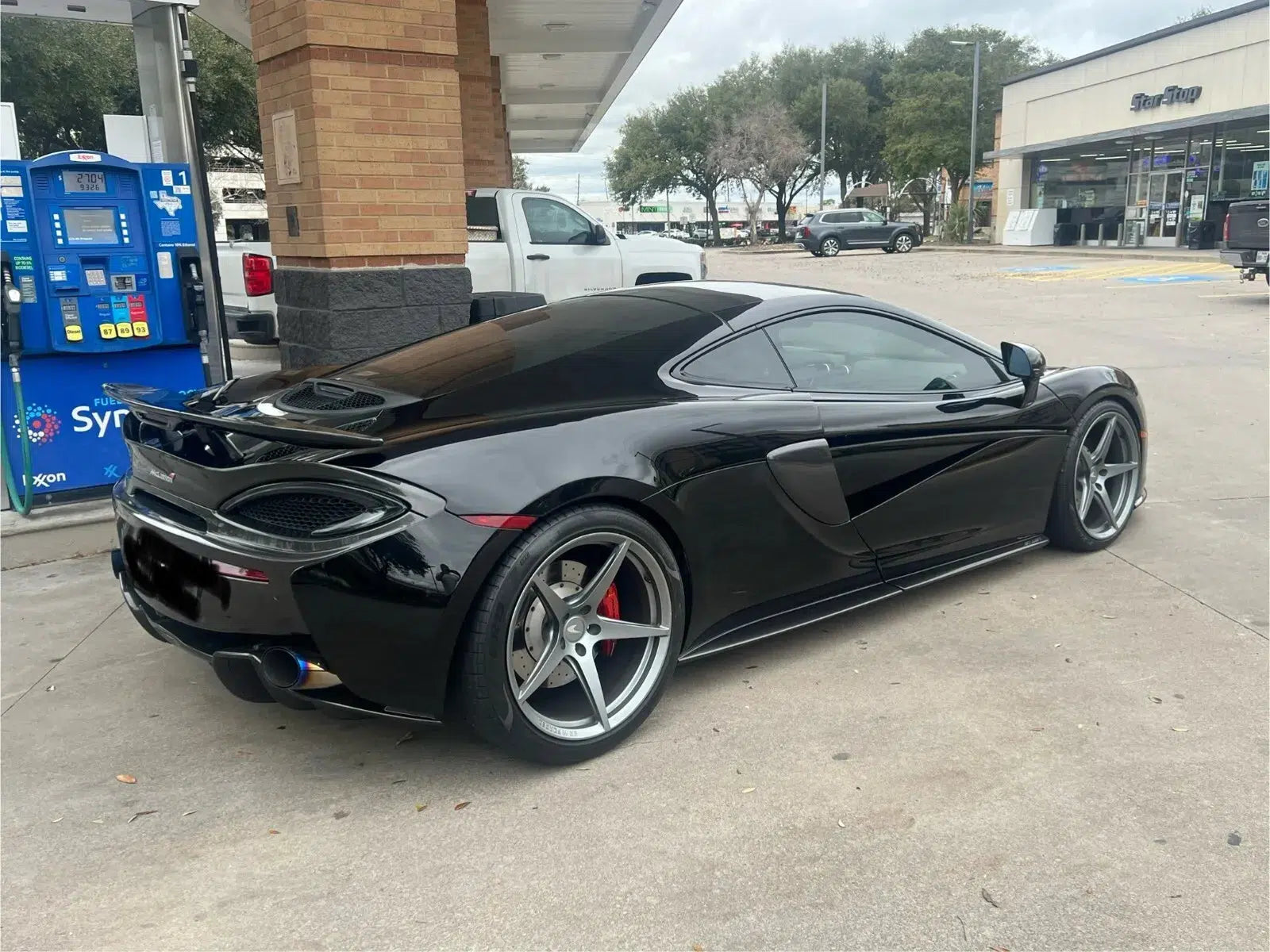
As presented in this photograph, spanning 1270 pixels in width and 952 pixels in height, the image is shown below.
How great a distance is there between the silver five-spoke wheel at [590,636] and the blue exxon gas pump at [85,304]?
11.7 feet

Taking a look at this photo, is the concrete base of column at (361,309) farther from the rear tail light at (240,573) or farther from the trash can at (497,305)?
the rear tail light at (240,573)

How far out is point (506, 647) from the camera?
289 centimetres

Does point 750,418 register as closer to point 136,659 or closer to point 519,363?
point 519,363

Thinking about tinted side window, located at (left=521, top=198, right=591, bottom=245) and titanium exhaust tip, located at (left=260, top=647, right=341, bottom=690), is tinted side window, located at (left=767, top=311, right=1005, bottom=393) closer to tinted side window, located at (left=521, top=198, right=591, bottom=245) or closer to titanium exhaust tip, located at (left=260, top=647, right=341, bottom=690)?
titanium exhaust tip, located at (left=260, top=647, right=341, bottom=690)

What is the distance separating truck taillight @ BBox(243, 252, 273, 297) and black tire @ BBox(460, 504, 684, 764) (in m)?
6.05

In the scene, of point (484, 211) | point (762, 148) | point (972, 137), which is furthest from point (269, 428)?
point (762, 148)

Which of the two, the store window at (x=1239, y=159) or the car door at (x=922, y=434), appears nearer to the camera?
the car door at (x=922, y=434)

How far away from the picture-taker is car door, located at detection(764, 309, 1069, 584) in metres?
3.83

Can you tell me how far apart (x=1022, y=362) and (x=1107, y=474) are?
2.97ft

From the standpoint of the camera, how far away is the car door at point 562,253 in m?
10.1

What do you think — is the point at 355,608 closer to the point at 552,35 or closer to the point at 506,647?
the point at 506,647

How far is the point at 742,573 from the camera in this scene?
11.3 ft

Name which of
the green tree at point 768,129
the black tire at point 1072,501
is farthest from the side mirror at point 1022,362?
the green tree at point 768,129

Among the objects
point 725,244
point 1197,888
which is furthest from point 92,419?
point 725,244
